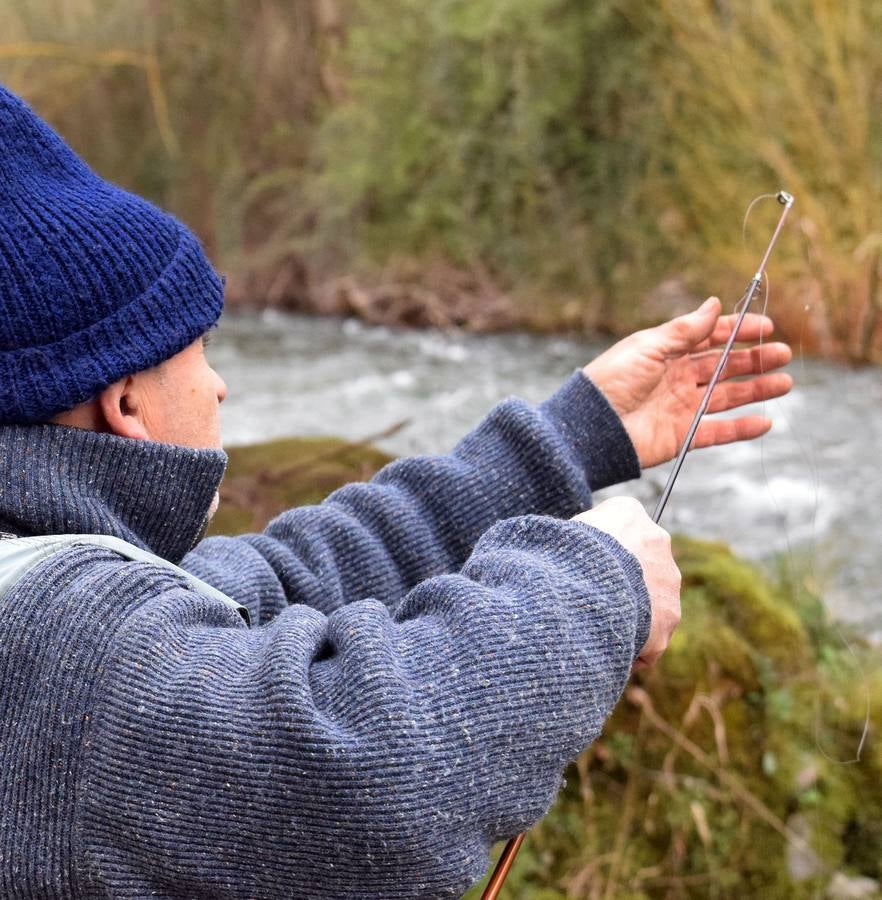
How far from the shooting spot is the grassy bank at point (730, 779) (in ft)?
7.06

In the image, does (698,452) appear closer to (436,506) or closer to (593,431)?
(593,431)

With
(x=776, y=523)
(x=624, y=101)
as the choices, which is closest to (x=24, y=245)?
(x=776, y=523)

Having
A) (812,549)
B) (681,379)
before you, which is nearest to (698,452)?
(812,549)

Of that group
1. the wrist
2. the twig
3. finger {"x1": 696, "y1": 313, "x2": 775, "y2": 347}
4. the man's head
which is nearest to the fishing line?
the twig

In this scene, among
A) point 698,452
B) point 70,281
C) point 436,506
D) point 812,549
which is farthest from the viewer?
point 698,452

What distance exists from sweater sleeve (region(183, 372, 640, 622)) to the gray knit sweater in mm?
434

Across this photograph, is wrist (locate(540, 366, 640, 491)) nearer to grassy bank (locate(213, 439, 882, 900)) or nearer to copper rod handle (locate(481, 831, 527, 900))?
copper rod handle (locate(481, 831, 527, 900))

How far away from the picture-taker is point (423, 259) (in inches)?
140

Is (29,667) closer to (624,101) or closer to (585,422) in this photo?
(585,422)

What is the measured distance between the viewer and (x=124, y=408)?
107 centimetres

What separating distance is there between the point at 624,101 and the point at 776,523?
138 centimetres

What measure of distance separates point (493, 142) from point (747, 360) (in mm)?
2110

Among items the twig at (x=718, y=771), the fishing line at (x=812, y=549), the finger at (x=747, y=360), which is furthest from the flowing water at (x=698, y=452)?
the finger at (x=747, y=360)

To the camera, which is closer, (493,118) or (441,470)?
(441,470)
